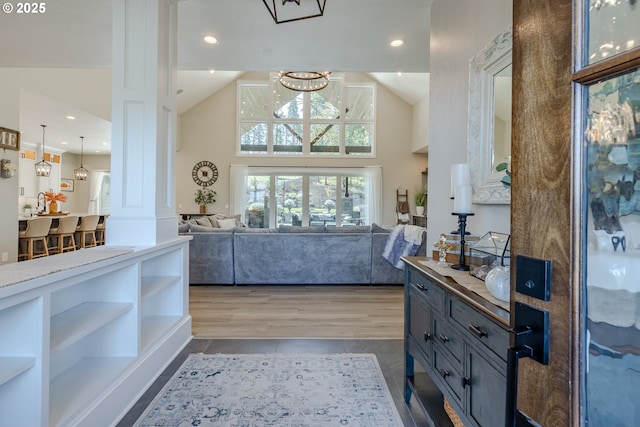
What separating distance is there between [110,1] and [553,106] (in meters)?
3.71

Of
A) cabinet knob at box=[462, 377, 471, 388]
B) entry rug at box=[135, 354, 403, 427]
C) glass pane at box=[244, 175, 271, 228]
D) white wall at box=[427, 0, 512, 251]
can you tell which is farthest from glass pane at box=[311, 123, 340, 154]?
cabinet knob at box=[462, 377, 471, 388]

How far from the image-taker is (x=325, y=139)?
9992 millimetres

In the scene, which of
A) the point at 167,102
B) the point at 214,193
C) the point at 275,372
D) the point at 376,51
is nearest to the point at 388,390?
the point at 275,372

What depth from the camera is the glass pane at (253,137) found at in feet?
32.6

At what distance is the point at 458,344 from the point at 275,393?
1242mm

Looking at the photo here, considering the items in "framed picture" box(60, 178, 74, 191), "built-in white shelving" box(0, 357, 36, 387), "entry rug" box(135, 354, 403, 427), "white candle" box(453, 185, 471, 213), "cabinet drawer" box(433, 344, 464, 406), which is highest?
"framed picture" box(60, 178, 74, 191)

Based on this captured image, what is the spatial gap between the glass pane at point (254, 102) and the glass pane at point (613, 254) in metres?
10.1

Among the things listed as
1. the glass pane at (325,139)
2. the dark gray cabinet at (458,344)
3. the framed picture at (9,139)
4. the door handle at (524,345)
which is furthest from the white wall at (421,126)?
the door handle at (524,345)

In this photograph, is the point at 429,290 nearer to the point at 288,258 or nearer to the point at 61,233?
the point at 288,258

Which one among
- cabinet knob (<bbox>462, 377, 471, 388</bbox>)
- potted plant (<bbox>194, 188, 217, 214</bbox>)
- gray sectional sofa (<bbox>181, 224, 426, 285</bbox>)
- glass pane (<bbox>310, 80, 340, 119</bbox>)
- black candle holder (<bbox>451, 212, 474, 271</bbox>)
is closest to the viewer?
cabinet knob (<bbox>462, 377, 471, 388</bbox>)

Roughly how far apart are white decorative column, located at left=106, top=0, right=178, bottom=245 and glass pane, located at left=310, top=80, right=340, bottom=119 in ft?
25.7

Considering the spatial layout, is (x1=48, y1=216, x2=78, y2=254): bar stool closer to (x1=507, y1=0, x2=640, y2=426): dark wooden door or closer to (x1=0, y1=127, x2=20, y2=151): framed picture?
(x1=0, y1=127, x2=20, y2=151): framed picture

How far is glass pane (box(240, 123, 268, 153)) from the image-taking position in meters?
9.92

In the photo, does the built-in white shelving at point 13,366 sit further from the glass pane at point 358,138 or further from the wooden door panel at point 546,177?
the glass pane at point 358,138
